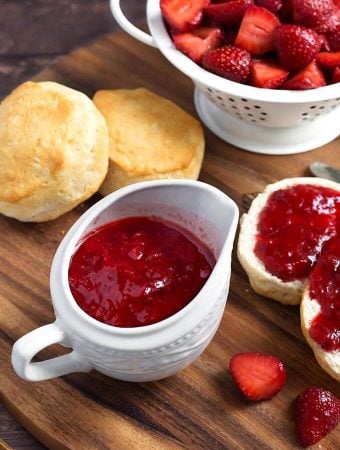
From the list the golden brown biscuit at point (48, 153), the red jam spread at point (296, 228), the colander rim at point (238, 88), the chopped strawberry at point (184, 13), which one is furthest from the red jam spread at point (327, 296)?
the chopped strawberry at point (184, 13)

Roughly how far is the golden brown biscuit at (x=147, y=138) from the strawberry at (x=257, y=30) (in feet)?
1.26

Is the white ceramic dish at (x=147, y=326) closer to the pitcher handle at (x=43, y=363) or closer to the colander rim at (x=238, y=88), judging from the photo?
the pitcher handle at (x=43, y=363)

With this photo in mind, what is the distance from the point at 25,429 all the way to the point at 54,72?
1.61 metres

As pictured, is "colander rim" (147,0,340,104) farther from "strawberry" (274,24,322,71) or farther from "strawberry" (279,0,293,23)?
"strawberry" (279,0,293,23)

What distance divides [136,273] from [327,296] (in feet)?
2.17

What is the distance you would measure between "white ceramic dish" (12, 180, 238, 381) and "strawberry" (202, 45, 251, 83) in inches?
24.9

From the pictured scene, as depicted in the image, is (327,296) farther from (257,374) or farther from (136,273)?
(136,273)

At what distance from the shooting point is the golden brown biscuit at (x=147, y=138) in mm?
2719

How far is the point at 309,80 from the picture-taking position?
260 cm

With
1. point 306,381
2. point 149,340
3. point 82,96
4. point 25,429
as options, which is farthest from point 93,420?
point 82,96

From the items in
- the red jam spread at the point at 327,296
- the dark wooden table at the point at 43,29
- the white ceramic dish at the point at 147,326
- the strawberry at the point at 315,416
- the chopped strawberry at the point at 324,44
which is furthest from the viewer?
the dark wooden table at the point at 43,29

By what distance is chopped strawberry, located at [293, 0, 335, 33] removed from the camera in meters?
2.63

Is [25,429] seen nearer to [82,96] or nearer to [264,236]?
[264,236]

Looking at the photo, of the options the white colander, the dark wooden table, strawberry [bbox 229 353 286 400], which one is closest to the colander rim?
the white colander
